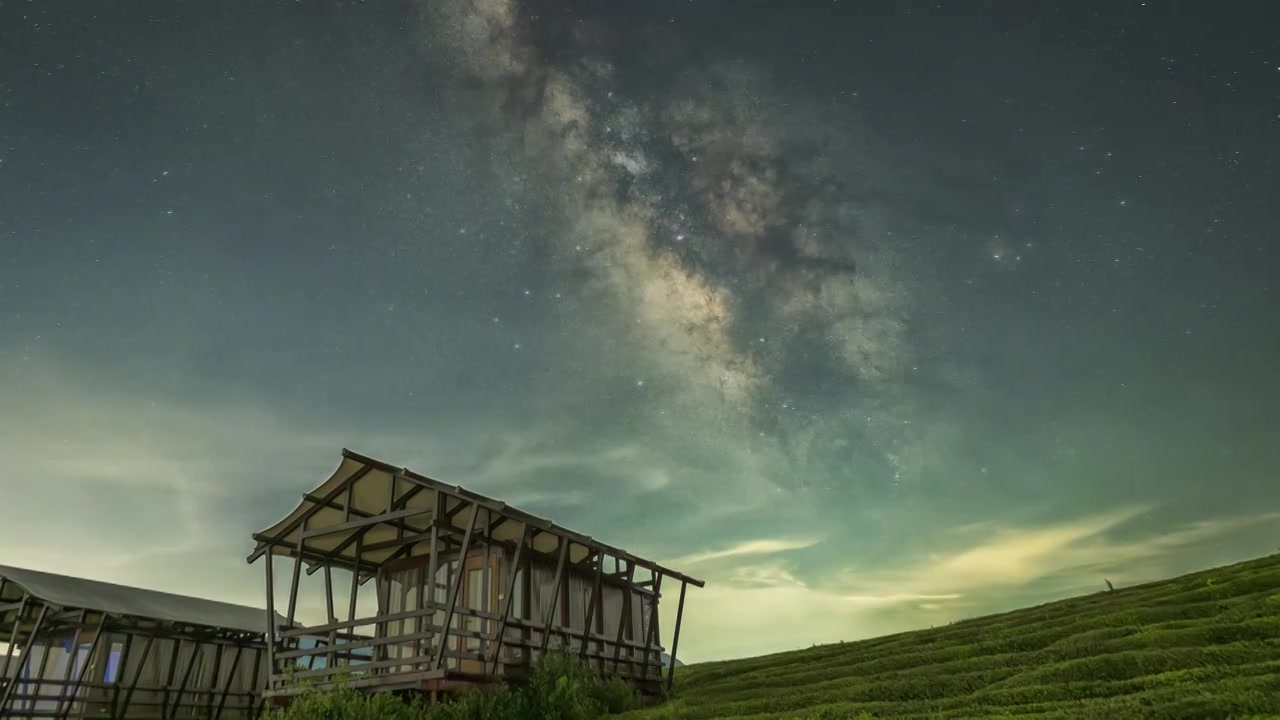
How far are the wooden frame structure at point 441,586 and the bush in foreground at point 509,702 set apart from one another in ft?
2.49

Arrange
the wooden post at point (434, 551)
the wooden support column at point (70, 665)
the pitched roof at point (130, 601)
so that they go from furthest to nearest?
the wooden support column at point (70, 665) → the pitched roof at point (130, 601) → the wooden post at point (434, 551)

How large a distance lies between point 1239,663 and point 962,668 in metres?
5.94

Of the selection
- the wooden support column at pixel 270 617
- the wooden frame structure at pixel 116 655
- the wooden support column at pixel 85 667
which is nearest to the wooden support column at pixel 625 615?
the wooden support column at pixel 270 617

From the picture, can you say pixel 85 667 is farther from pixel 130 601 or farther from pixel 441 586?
pixel 441 586

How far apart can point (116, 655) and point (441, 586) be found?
14.3 metres

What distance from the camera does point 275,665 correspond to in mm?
21125

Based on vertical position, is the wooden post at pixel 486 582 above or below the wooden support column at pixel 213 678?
above

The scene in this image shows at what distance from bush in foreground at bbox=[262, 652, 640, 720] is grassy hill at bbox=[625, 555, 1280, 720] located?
59.0 inches

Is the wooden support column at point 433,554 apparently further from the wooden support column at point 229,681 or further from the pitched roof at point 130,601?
the wooden support column at point 229,681

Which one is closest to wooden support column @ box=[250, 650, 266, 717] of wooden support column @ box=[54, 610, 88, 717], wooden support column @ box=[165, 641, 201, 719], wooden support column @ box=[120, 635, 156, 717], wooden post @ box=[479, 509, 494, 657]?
wooden support column @ box=[165, 641, 201, 719]

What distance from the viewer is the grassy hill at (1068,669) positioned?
42.2 feet

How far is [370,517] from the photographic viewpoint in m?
20.2

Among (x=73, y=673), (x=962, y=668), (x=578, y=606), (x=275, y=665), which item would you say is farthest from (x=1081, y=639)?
(x=73, y=673)

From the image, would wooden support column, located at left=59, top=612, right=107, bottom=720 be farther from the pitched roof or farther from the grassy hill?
the grassy hill
